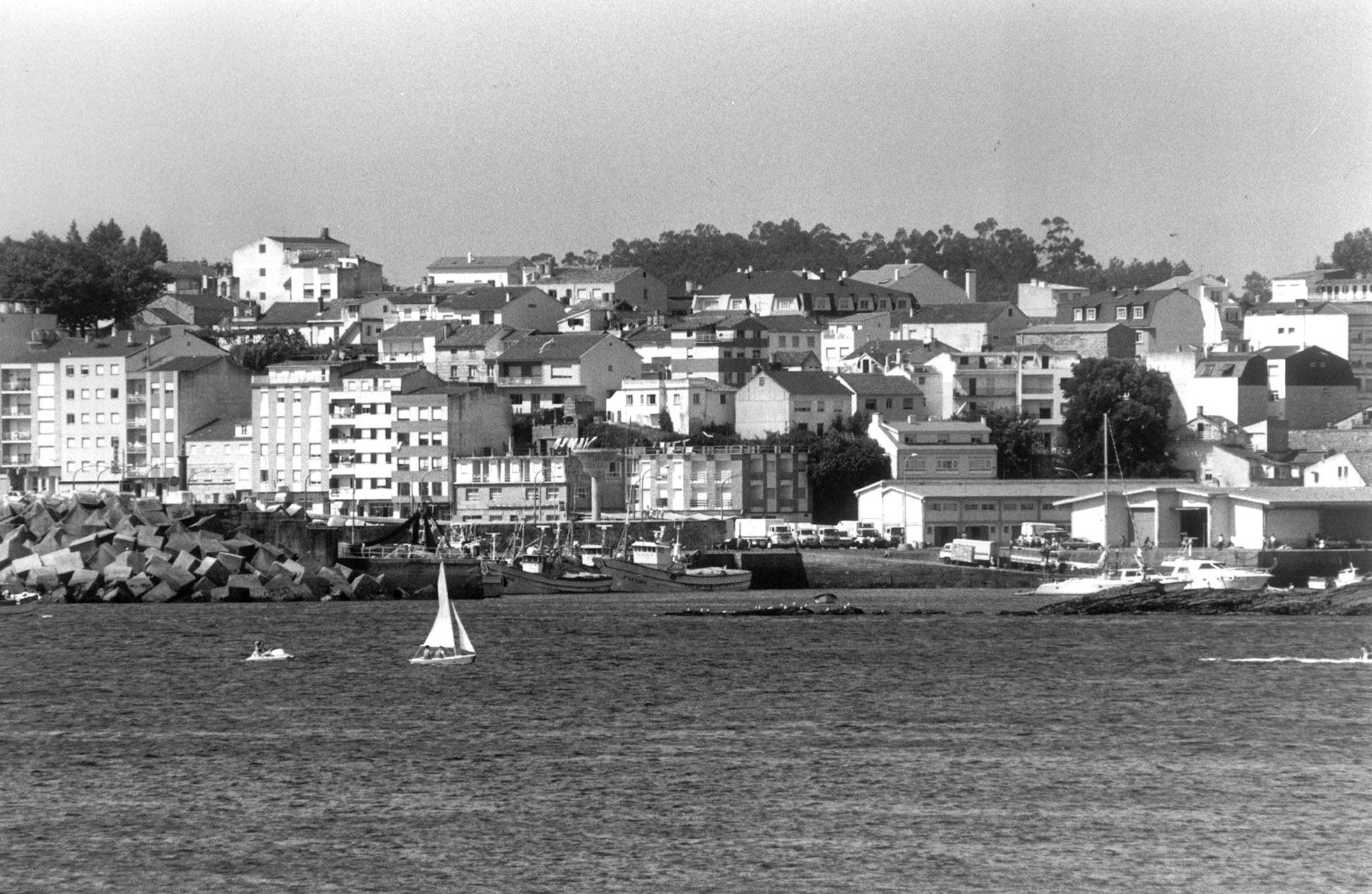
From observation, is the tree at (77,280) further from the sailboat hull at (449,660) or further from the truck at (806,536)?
the sailboat hull at (449,660)

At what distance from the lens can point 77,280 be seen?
122062 mm

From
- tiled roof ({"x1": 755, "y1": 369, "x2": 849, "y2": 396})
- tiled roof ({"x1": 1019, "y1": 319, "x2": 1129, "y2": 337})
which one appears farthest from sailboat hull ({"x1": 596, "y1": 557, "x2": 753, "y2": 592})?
tiled roof ({"x1": 1019, "y1": 319, "x2": 1129, "y2": 337})

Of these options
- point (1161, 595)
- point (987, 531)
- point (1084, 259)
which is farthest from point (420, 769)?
point (1084, 259)

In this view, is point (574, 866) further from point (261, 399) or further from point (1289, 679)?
point (261, 399)

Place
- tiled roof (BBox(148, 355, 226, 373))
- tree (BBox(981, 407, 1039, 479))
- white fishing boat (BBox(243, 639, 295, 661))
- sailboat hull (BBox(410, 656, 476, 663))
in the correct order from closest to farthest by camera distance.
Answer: sailboat hull (BBox(410, 656, 476, 663)), white fishing boat (BBox(243, 639, 295, 661)), tree (BBox(981, 407, 1039, 479)), tiled roof (BBox(148, 355, 226, 373))

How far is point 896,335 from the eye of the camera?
113 meters

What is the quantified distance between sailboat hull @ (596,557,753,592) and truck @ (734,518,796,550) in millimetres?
4864

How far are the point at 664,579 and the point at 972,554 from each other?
32.6 ft

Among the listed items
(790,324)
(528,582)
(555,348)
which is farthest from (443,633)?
(790,324)

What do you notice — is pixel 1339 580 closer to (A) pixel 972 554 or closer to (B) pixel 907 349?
(A) pixel 972 554

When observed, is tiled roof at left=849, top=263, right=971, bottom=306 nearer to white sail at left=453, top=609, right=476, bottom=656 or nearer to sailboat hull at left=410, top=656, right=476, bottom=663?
white sail at left=453, top=609, right=476, bottom=656

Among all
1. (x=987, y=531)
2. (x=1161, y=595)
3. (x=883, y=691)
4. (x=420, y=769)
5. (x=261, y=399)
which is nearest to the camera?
(x=420, y=769)

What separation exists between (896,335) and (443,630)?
71391 mm

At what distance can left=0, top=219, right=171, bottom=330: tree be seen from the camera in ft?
396
